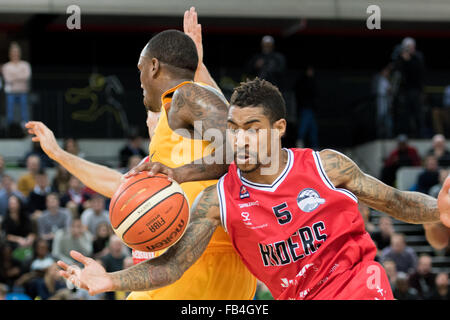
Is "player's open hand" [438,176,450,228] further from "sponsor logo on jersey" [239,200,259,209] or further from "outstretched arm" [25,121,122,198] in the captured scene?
"outstretched arm" [25,121,122,198]

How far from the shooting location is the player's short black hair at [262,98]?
3779 millimetres

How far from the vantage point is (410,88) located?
14391mm

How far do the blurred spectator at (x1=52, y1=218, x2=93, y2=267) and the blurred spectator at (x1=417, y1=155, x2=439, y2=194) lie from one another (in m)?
5.61

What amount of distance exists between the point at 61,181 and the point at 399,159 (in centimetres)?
607

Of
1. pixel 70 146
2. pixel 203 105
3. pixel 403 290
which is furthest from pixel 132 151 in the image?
pixel 203 105

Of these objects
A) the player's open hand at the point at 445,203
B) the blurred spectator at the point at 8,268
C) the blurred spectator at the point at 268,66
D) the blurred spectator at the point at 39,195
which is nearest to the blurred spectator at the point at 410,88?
the blurred spectator at the point at 268,66

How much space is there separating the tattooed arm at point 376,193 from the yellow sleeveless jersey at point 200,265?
764 mm

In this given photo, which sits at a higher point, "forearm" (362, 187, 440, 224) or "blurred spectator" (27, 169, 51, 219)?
"forearm" (362, 187, 440, 224)

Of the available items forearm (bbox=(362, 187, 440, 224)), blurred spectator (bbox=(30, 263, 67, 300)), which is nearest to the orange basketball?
forearm (bbox=(362, 187, 440, 224))

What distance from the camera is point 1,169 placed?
Result: 472 inches

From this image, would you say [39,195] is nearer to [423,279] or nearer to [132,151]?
[132,151]

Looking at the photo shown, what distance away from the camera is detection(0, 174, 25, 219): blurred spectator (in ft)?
36.3

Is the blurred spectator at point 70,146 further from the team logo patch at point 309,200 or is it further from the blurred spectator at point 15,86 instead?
the team logo patch at point 309,200
